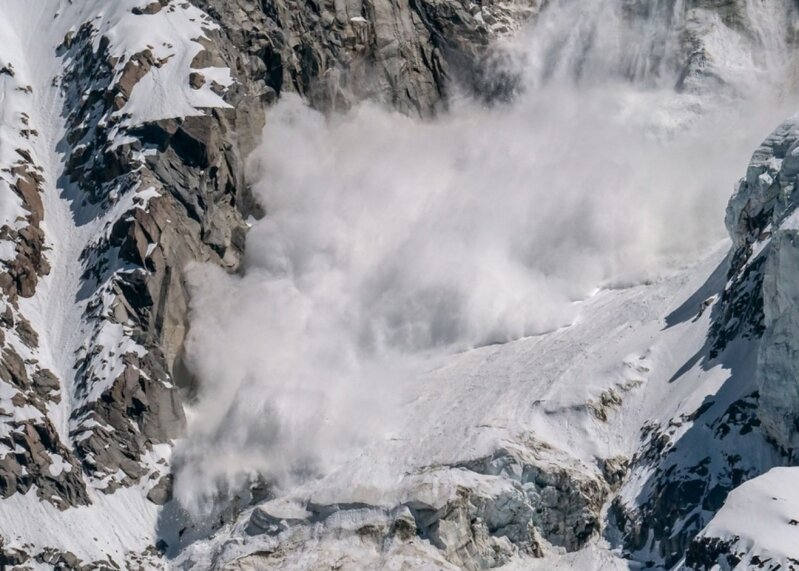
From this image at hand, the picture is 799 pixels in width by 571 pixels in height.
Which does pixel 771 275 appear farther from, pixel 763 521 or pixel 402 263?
pixel 402 263

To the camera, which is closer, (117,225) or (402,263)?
(117,225)

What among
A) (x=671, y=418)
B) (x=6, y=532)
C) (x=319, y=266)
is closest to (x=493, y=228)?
(x=319, y=266)

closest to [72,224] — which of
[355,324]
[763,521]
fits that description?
[355,324]

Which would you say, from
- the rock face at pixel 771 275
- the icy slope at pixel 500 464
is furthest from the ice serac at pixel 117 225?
the rock face at pixel 771 275

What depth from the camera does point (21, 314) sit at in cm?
17300

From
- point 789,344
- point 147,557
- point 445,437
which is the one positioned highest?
point 789,344

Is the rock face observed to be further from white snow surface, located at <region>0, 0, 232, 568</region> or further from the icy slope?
white snow surface, located at <region>0, 0, 232, 568</region>

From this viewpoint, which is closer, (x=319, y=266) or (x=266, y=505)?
(x=266, y=505)

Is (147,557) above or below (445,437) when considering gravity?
below

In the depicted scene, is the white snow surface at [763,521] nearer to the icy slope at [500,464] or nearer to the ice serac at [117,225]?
the icy slope at [500,464]

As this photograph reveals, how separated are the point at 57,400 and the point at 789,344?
6235cm


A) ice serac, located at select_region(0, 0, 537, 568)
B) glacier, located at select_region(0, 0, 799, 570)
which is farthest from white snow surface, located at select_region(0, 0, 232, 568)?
glacier, located at select_region(0, 0, 799, 570)

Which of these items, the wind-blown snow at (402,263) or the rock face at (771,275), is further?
the wind-blown snow at (402,263)

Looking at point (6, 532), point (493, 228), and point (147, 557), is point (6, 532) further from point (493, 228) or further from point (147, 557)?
point (493, 228)
